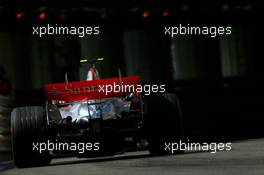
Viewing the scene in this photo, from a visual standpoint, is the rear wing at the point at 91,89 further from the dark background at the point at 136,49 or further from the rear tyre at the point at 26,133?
the dark background at the point at 136,49

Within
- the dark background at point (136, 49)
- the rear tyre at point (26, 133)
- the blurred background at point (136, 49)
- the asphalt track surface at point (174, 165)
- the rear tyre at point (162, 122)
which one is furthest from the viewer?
the dark background at point (136, 49)

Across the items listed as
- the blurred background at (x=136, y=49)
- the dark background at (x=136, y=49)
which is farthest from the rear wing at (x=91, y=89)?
the dark background at (x=136, y=49)

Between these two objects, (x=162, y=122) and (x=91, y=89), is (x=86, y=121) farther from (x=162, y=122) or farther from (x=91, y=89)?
(x=162, y=122)

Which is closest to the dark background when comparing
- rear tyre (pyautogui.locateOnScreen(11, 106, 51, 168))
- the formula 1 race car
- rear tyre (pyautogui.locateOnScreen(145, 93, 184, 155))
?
rear tyre (pyautogui.locateOnScreen(145, 93, 184, 155))

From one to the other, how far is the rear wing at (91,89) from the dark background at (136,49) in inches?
640

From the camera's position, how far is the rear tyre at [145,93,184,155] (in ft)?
52.3

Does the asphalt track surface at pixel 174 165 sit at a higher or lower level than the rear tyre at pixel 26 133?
lower

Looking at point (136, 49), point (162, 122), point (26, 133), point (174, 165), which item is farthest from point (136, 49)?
point (174, 165)

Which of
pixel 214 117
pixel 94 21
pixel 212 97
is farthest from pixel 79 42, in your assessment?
pixel 214 117

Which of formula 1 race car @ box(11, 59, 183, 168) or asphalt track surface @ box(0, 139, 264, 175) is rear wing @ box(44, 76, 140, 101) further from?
asphalt track surface @ box(0, 139, 264, 175)

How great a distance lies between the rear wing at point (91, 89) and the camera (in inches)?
625

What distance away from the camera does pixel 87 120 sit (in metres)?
15.6

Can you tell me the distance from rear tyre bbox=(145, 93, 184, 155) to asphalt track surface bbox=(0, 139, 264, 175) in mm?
264

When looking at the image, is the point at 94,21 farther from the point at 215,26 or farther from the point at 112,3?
the point at 215,26
